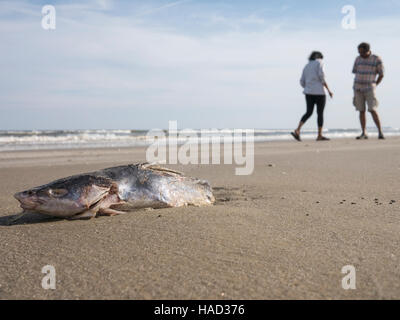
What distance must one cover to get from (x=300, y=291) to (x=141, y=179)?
1496 mm

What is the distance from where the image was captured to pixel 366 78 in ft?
32.8

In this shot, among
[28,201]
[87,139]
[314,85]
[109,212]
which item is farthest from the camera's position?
[87,139]

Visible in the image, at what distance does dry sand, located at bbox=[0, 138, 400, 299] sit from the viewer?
1.63 meters

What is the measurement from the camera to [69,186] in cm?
258

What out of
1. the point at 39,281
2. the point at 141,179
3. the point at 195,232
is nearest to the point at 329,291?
the point at 195,232

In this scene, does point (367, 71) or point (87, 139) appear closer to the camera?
point (367, 71)

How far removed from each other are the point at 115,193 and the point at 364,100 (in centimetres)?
883

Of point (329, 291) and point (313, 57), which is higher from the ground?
point (313, 57)

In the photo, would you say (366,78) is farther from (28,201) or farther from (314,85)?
(28,201)

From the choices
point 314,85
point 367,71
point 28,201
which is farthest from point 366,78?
point 28,201

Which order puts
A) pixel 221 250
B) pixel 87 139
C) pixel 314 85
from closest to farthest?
pixel 221 250 → pixel 314 85 → pixel 87 139
